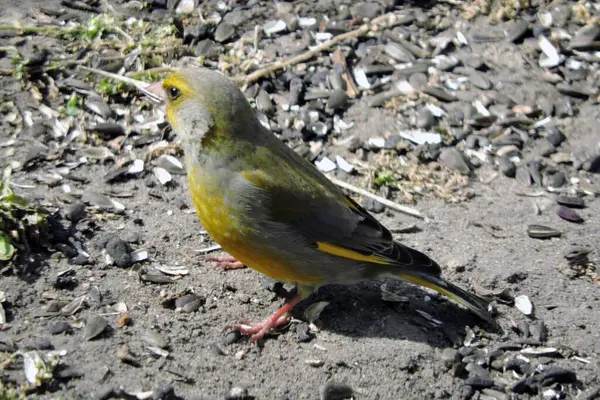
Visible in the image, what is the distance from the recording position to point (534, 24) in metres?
7.44

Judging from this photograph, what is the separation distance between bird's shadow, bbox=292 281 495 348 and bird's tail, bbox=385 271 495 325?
0.13 m

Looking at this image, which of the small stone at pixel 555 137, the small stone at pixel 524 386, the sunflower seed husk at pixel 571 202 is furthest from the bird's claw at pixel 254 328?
the small stone at pixel 555 137

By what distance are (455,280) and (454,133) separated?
64.9 inches

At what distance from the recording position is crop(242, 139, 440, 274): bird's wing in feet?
15.2

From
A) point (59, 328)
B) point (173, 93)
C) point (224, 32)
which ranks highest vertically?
point (173, 93)

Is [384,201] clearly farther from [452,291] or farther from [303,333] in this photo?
[303,333]

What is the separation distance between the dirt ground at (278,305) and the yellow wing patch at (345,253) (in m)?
0.38

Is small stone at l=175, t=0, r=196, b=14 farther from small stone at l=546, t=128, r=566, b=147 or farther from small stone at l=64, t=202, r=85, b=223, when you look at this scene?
small stone at l=546, t=128, r=566, b=147

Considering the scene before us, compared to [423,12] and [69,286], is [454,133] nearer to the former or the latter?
[423,12]

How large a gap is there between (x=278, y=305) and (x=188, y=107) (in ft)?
4.52

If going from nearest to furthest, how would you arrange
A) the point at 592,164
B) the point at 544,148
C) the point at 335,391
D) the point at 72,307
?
the point at 335,391 → the point at 72,307 → the point at 592,164 → the point at 544,148

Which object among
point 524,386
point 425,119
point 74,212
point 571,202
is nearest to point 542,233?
point 571,202

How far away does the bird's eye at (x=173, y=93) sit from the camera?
15.4ft

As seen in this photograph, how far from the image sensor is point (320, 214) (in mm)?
4797
